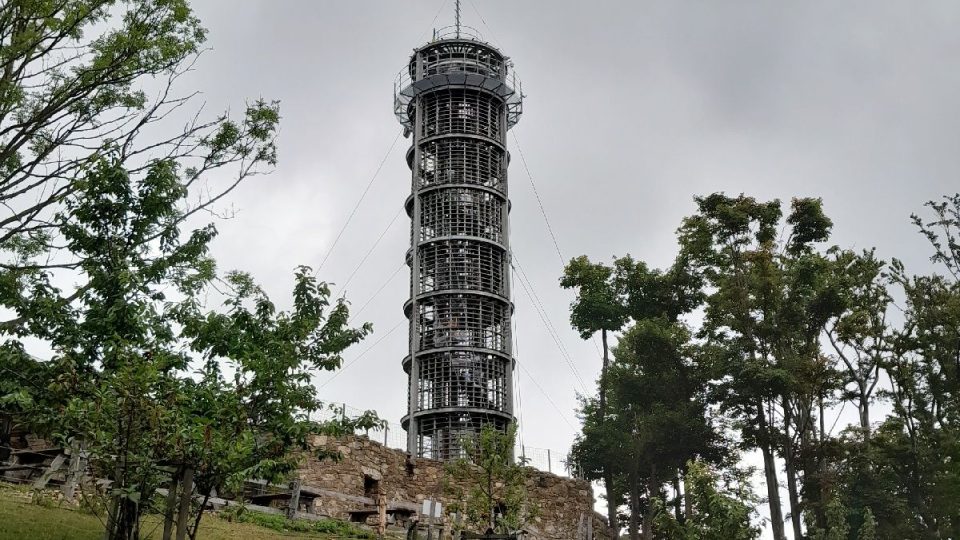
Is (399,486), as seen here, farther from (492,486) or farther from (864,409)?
(864,409)

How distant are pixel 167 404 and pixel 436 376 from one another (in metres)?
25.2

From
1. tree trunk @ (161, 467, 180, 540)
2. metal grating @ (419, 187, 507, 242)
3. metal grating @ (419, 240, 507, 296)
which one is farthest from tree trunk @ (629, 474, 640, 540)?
tree trunk @ (161, 467, 180, 540)

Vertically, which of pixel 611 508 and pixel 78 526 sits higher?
pixel 611 508

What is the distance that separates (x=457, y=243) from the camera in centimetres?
3900

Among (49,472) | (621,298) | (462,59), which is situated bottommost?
(49,472)

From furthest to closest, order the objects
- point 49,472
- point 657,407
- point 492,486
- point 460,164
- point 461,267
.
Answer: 1. point 460,164
2. point 461,267
3. point 657,407
4. point 492,486
5. point 49,472

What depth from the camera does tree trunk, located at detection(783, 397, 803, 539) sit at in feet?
105

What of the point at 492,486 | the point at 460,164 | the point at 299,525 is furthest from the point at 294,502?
the point at 460,164

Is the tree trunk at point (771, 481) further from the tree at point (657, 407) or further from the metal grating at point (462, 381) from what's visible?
the metal grating at point (462, 381)

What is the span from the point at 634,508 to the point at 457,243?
1229 centimetres

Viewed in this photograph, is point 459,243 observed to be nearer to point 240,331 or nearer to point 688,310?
point 688,310

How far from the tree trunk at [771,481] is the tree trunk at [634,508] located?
5.14 m

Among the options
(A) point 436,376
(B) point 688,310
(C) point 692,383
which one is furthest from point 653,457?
(A) point 436,376

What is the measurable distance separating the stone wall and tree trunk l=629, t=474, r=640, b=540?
318 cm
